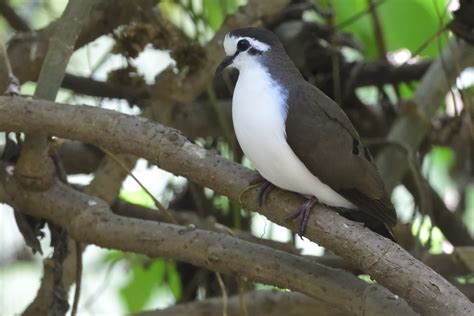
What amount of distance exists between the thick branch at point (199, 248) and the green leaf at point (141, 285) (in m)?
0.98

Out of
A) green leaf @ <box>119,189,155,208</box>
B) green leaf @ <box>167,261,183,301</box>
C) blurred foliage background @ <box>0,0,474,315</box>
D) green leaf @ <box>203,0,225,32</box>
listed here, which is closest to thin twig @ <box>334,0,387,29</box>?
blurred foliage background @ <box>0,0,474,315</box>

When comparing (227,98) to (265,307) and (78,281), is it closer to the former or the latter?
(265,307)

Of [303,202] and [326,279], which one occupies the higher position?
[303,202]

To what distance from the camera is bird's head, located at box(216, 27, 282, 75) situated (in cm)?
236

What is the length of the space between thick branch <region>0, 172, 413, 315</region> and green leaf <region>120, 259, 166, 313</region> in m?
0.98

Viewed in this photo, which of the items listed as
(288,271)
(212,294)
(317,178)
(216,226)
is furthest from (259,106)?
(212,294)

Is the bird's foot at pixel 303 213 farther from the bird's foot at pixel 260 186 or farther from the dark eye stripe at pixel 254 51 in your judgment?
the dark eye stripe at pixel 254 51

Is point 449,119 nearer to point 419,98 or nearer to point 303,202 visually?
point 419,98

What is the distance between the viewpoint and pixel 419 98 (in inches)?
136

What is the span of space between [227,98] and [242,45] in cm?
130

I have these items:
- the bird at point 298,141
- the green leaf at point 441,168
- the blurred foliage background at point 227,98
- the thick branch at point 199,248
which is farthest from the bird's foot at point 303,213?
the green leaf at point 441,168

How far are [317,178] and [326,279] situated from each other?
223mm

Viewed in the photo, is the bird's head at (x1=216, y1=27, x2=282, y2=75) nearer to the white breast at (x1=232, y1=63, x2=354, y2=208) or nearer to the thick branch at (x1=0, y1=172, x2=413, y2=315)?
the white breast at (x1=232, y1=63, x2=354, y2=208)

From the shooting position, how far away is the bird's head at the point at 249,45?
236 centimetres
